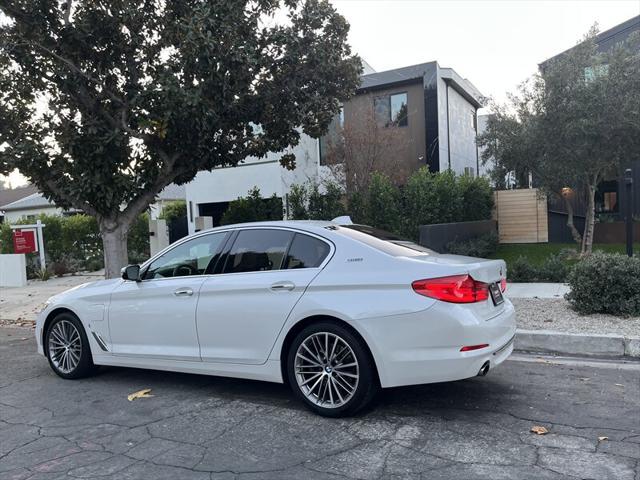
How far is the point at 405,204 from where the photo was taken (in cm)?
1323

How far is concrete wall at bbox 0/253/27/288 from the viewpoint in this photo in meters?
15.9

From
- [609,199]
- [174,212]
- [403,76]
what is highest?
[403,76]

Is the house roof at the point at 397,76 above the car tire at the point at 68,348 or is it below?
above

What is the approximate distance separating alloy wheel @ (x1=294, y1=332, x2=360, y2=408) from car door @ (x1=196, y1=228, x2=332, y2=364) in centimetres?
31

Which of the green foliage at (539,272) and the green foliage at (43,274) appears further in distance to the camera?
the green foliage at (43,274)

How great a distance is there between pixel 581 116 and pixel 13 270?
15786mm

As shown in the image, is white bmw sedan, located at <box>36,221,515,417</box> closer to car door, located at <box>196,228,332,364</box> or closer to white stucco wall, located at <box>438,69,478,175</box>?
car door, located at <box>196,228,332,364</box>

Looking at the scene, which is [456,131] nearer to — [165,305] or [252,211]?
[252,211]

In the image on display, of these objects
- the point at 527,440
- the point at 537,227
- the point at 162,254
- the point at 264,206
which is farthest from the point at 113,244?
the point at 537,227

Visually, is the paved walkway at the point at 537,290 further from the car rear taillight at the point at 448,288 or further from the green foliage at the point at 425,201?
the car rear taillight at the point at 448,288

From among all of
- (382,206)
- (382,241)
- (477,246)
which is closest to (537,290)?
(477,246)

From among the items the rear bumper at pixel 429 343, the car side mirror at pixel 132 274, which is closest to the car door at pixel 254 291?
the rear bumper at pixel 429 343

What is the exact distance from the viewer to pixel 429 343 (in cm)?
402

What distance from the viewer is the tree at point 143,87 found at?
8.27 meters
